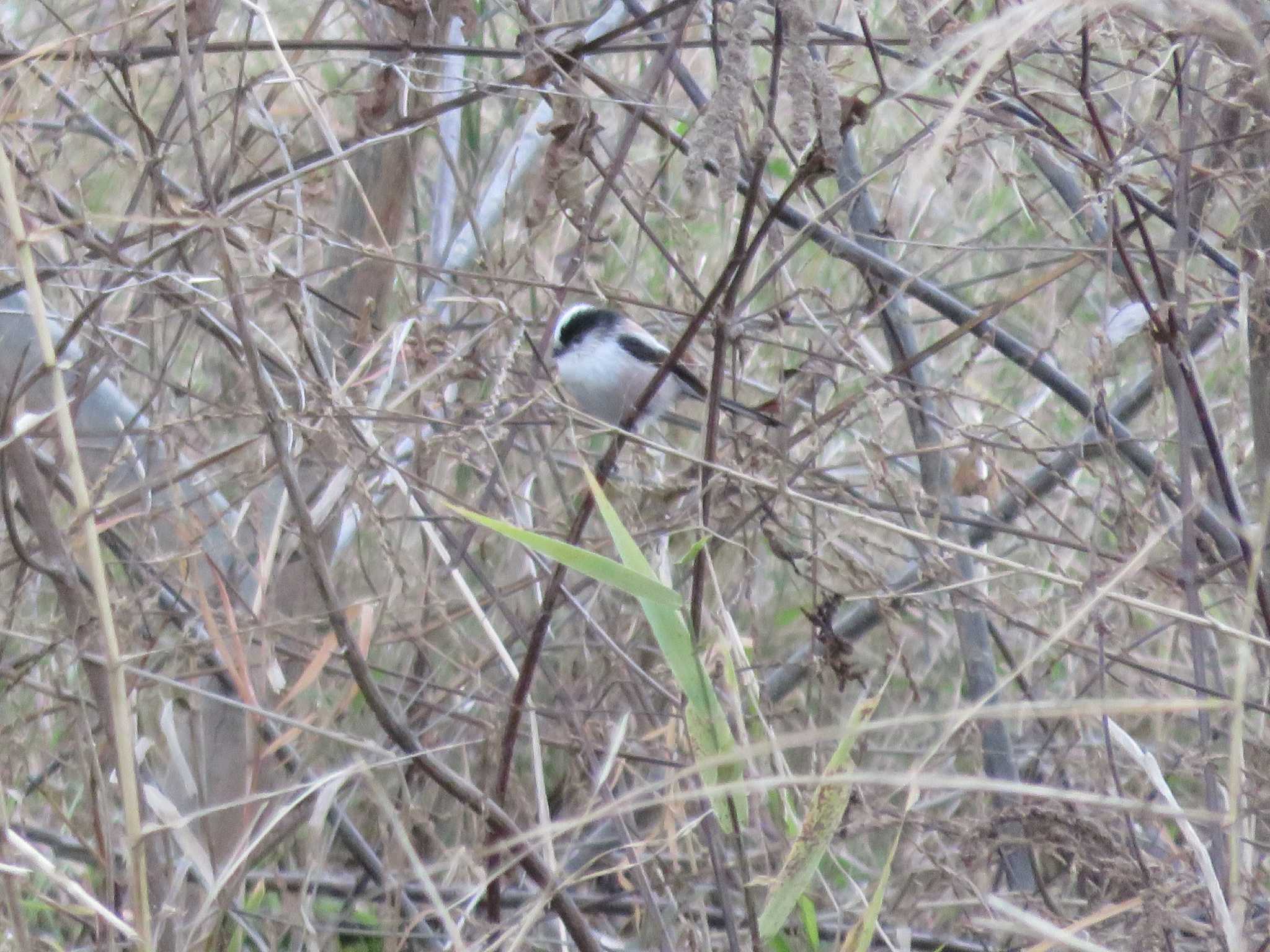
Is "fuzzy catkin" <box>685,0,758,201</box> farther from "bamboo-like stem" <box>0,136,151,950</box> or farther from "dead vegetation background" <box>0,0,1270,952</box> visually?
"bamboo-like stem" <box>0,136,151,950</box>

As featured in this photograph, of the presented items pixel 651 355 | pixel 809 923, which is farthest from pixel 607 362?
pixel 809 923

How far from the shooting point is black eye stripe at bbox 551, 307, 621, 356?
352cm

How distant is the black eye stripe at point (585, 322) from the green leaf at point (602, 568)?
2.21 metres

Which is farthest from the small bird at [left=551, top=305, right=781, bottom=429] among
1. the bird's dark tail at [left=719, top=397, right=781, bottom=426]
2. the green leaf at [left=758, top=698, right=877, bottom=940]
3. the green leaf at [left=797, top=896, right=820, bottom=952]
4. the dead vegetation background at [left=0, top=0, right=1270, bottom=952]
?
the green leaf at [left=758, top=698, right=877, bottom=940]

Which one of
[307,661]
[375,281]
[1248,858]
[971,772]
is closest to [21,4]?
[375,281]

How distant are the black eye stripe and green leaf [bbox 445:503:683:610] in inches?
87.1

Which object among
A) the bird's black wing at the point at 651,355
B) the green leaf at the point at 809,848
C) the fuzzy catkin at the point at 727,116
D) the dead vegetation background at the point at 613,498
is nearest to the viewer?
the fuzzy catkin at the point at 727,116

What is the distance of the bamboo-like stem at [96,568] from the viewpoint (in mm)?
1177

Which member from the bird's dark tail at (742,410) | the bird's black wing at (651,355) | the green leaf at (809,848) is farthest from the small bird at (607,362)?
the green leaf at (809,848)

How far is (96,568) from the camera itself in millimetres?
1199

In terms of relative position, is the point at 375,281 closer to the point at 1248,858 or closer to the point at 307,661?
the point at 307,661

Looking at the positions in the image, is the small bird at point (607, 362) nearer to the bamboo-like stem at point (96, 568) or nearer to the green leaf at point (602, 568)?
the green leaf at point (602, 568)

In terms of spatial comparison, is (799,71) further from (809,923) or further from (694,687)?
(809,923)

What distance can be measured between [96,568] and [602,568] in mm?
451
